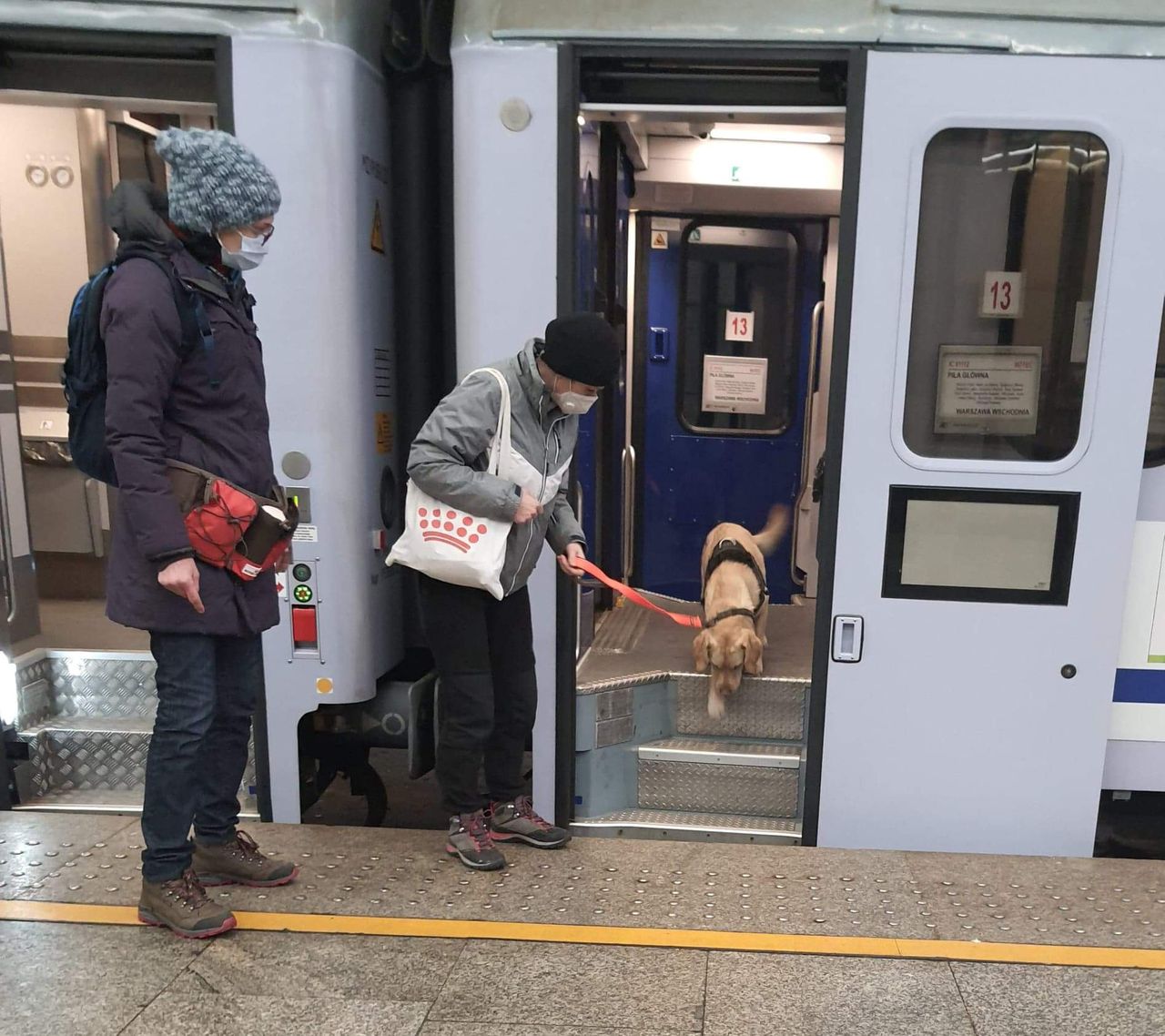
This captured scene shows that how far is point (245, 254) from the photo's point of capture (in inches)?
86.3

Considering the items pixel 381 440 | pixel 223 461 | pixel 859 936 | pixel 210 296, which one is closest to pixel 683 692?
pixel 859 936

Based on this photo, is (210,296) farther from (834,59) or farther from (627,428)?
(627,428)

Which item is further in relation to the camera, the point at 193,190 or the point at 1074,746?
the point at 1074,746

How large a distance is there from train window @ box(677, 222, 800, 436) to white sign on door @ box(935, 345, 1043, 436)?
194 centimetres

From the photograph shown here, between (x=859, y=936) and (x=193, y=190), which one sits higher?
(x=193, y=190)

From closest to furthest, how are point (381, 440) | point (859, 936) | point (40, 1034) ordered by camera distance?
point (40, 1034) → point (859, 936) → point (381, 440)

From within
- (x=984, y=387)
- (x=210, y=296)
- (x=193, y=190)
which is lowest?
(x=984, y=387)

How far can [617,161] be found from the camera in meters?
3.97

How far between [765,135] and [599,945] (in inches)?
145

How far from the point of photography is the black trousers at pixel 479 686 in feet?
8.28

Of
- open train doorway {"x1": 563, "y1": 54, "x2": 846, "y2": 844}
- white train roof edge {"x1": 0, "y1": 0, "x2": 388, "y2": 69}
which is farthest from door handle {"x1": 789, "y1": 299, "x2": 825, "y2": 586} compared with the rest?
white train roof edge {"x1": 0, "y1": 0, "x2": 388, "y2": 69}

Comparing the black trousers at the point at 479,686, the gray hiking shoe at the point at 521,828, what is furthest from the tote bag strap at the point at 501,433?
the gray hiking shoe at the point at 521,828

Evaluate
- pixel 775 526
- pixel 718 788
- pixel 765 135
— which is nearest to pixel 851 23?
pixel 765 135

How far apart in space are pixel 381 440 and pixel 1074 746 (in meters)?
2.49
